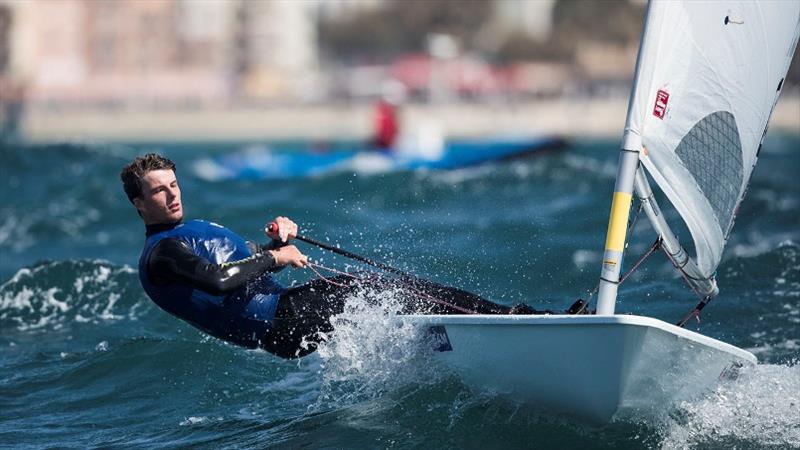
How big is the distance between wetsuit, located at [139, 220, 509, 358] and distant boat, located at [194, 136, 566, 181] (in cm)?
1212

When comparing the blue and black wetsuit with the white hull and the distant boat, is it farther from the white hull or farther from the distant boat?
the distant boat

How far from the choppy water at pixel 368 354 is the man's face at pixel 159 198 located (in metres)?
0.81

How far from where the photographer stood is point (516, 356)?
4.30 meters

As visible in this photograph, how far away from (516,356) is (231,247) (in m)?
1.26

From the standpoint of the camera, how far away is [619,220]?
4.18m

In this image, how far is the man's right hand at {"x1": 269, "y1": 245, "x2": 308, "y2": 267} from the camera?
4668mm

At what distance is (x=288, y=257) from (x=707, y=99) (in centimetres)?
168

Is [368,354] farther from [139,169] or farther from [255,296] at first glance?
[139,169]

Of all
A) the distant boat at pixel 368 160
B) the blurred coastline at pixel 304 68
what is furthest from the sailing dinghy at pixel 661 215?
the blurred coastline at pixel 304 68

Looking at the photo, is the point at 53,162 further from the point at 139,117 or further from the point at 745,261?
the point at 139,117

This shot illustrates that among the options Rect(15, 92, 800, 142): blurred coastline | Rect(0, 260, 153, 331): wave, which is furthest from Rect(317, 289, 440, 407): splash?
Rect(15, 92, 800, 142): blurred coastline

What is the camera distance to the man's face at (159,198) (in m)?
4.69

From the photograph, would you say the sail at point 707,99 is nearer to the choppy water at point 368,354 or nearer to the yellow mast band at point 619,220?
the yellow mast band at point 619,220

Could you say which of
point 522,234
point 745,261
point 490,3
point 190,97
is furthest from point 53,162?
point 490,3
